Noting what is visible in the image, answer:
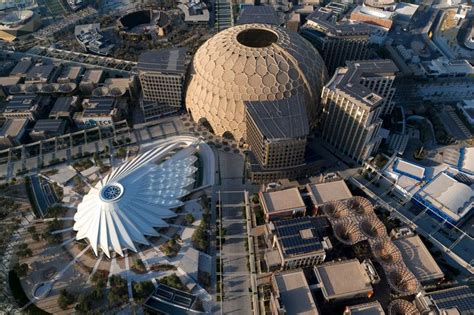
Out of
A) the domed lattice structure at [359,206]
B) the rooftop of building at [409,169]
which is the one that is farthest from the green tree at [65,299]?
the rooftop of building at [409,169]

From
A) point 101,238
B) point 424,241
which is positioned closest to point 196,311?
point 101,238

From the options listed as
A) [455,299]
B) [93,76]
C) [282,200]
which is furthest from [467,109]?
[93,76]

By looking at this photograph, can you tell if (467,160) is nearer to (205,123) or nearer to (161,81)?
(205,123)

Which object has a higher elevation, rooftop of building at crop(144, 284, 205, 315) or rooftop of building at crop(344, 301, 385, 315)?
rooftop of building at crop(344, 301, 385, 315)

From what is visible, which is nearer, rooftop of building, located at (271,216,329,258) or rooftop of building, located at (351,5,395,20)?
rooftop of building, located at (271,216,329,258)

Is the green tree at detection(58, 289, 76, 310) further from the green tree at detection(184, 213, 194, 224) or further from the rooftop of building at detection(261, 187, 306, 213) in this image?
the rooftop of building at detection(261, 187, 306, 213)

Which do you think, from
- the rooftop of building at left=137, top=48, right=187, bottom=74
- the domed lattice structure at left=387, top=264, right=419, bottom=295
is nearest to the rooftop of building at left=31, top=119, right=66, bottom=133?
the rooftop of building at left=137, top=48, right=187, bottom=74

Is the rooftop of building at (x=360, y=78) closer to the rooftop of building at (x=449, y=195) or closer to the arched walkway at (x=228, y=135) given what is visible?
the rooftop of building at (x=449, y=195)
